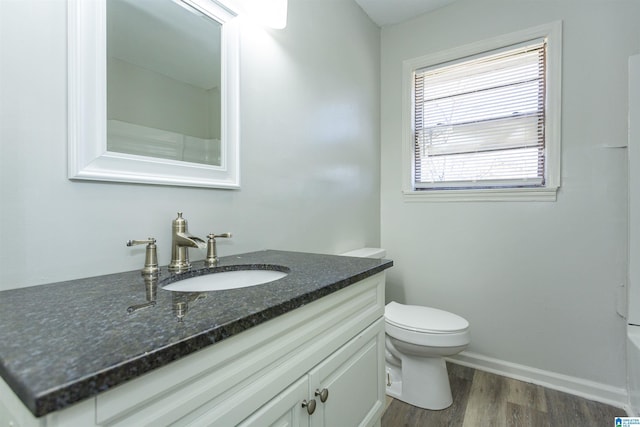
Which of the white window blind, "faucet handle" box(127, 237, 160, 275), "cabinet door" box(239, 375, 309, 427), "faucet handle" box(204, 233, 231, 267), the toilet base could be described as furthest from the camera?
the white window blind

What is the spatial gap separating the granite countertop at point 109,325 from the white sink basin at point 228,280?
0.09 m

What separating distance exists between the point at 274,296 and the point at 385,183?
1.90 m

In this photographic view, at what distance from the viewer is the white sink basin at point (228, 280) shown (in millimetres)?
981

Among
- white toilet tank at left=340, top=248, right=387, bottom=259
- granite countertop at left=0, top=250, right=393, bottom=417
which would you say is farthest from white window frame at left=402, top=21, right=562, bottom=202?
granite countertop at left=0, top=250, right=393, bottom=417

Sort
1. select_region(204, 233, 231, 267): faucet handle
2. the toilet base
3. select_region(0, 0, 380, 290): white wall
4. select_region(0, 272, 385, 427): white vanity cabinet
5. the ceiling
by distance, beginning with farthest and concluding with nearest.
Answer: the ceiling
the toilet base
select_region(204, 233, 231, 267): faucet handle
select_region(0, 0, 380, 290): white wall
select_region(0, 272, 385, 427): white vanity cabinet

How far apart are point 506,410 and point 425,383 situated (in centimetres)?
43

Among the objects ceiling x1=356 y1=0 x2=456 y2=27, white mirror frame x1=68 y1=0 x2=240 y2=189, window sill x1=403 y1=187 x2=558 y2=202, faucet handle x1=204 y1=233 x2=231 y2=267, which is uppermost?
ceiling x1=356 y1=0 x2=456 y2=27

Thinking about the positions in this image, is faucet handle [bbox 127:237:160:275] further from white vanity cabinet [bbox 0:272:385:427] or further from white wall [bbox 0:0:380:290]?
white vanity cabinet [bbox 0:272:385:427]

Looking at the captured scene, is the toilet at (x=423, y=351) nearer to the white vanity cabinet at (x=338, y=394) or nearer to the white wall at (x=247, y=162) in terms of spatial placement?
the white vanity cabinet at (x=338, y=394)

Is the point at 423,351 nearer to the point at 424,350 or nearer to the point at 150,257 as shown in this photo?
the point at 424,350

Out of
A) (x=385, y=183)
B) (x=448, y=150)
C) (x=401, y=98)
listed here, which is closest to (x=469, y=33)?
(x=401, y=98)

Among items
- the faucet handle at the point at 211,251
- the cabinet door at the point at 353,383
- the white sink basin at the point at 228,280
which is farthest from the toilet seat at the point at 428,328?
the faucet handle at the point at 211,251

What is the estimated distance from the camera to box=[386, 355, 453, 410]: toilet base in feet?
5.40

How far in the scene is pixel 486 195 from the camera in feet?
6.66
